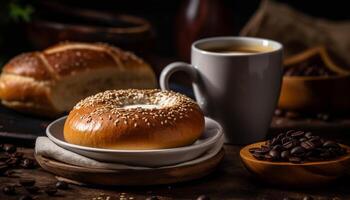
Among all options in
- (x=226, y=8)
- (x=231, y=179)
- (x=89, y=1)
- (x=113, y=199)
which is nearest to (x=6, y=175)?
(x=113, y=199)

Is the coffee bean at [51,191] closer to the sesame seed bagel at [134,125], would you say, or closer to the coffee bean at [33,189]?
the coffee bean at [33,189]

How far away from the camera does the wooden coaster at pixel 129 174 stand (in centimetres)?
175

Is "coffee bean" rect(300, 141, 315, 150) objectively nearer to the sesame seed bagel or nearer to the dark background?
the sesame seed bagel

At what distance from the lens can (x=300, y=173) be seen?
1.73m

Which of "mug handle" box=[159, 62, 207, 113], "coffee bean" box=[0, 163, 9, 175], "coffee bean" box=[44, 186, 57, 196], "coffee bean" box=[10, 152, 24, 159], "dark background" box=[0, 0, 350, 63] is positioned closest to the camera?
"coffee bean" box=[44, 186, 57, 196]

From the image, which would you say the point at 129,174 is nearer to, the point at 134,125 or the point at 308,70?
the point at 134,125

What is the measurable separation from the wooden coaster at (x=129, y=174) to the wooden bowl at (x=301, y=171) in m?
0.13

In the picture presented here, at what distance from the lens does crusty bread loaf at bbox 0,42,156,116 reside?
2.35 meters

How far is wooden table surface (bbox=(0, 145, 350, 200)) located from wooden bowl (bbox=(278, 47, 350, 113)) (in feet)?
1.78

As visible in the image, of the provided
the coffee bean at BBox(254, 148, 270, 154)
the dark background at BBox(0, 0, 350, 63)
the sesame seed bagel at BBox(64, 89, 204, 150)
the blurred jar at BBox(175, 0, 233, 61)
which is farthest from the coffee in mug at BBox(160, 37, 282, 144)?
the dark background at BBox(0, 0, 350, 63)

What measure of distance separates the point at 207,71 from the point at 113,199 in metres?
0.53

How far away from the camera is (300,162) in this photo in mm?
1736

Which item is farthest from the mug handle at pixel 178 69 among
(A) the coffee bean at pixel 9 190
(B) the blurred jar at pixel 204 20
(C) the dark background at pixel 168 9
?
(C) the dark background at pixel 168 9

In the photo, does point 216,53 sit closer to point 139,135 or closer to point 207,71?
point 207,71
